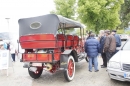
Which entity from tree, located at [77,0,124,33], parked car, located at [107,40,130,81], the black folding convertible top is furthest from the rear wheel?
tree, located at [77,0,124,33]

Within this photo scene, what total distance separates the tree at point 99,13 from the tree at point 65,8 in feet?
15.0

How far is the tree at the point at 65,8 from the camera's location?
27.8 metres

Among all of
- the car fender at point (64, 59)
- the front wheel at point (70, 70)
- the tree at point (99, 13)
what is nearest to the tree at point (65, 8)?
the tree at point (99, 13)

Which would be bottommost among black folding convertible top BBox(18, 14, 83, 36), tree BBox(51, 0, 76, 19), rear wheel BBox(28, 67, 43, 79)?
rear wheel BBox(28, 67, 43, 79)

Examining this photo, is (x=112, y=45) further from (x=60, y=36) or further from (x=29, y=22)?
(x=29, y=22)

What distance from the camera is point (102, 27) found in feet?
77.0

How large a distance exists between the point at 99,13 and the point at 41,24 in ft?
59.4

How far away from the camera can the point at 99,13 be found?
74.8 feet

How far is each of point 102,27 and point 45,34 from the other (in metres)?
19.0

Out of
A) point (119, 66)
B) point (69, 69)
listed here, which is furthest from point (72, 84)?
point (119, 66)

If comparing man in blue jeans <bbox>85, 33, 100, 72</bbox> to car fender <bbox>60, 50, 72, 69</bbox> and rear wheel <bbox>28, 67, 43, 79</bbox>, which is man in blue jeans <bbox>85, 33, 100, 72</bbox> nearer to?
car fender <bbox>60, 50, 72, 69</bbox>

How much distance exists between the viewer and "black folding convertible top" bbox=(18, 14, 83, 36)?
5.65 meters

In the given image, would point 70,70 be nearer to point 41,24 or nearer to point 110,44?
point 41,24

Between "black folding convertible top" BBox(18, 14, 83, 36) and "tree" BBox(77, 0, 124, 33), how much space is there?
53.1 ft
